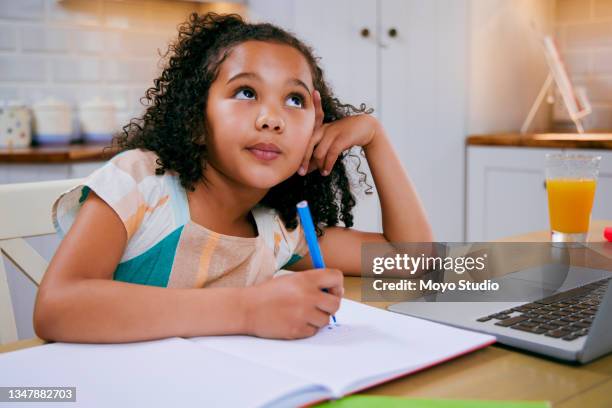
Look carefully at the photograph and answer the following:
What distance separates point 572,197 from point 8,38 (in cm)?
182

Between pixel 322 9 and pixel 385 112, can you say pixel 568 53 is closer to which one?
pixel 385 112

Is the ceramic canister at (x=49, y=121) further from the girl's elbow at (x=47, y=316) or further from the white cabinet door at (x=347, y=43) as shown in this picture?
the girl's elbow at (x=47, y=316)

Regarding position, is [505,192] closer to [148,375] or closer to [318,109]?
[318,109]

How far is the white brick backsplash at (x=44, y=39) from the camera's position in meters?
2.31

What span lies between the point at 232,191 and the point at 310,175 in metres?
0.18

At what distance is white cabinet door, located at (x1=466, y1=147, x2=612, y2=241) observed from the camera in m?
2.66

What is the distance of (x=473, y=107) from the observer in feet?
9.46

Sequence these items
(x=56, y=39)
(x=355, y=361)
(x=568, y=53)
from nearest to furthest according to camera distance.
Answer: (x=355, y=361)
(x=56, y=39)
(x=568, y=53)

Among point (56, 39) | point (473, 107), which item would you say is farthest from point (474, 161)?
point (56, 39)

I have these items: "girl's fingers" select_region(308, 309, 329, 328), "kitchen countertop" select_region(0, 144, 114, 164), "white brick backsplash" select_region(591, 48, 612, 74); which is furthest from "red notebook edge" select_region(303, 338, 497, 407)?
"white brick backsplash" select_region(591, 48, 612, 74)

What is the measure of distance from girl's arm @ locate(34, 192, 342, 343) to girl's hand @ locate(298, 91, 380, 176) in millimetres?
331

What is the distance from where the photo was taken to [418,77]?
2.80 meters

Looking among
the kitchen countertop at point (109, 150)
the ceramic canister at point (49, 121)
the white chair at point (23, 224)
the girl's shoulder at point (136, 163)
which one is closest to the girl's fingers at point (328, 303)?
the girl's shoulder at point (136, 163)

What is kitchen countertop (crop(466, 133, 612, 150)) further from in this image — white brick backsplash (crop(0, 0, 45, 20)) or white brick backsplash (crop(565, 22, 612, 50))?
white brick backsplash (crop(0, 0, 45, 20))
